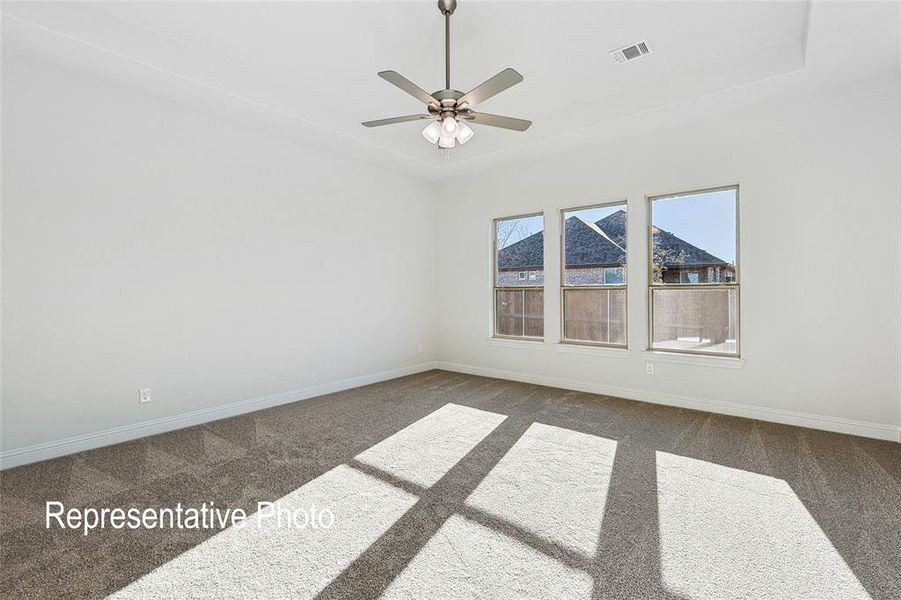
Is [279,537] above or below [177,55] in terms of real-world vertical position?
below

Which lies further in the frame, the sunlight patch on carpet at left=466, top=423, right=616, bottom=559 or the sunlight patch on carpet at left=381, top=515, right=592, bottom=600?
the sunlight patch on carpet at left=466, top=423, right=616, bottom=559

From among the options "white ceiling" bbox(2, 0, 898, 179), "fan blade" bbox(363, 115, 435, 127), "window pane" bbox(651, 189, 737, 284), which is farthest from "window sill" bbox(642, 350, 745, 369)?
"fan blade" bbox(363, 115, 435, 127)

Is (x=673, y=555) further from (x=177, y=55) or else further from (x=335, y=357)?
(x=177, y=55)

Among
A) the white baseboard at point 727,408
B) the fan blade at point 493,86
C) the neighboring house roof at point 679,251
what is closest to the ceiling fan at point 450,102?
the fan blade at point 493,86

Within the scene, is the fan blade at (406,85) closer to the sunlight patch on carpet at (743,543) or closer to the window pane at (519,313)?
the sunlight patch on carpet at (743,543)

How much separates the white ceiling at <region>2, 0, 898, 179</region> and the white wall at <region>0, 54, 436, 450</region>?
1.19ft

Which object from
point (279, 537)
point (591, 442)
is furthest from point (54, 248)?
point (591, 442)

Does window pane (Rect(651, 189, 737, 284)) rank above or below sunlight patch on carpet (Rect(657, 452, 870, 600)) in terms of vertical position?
above

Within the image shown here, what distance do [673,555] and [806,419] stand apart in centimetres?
269

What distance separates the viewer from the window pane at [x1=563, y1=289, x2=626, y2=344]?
4766 millimetres

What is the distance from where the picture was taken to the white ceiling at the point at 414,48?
281 cm

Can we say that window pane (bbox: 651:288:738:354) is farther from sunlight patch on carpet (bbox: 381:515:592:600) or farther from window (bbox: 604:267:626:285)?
sunlight patch on carpet (bbox: 381:515:592:600)

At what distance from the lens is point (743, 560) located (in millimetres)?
1891

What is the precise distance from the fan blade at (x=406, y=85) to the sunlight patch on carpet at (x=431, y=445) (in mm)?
2493
